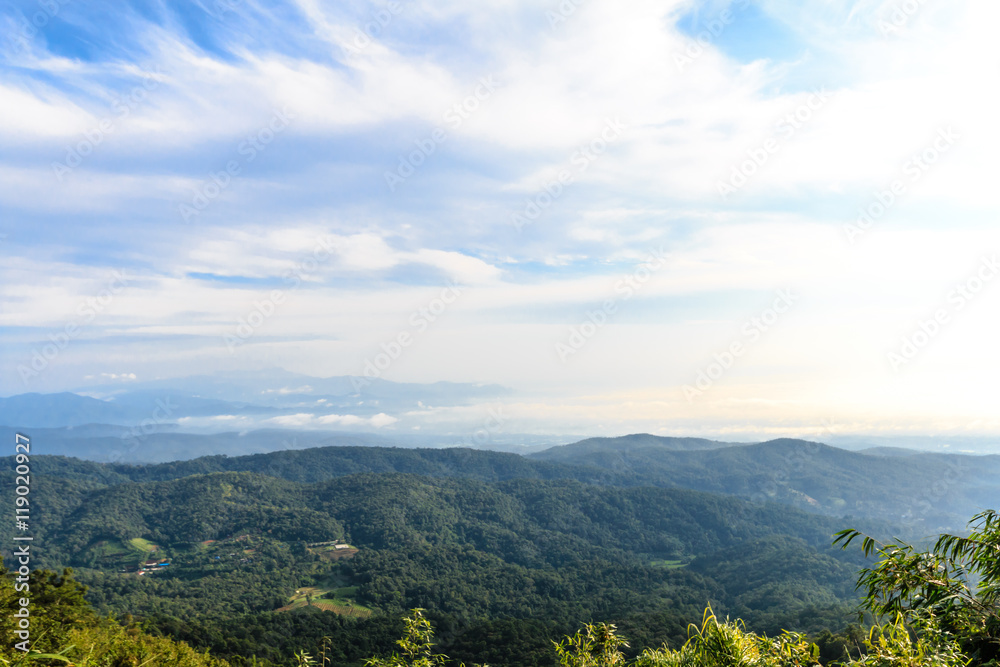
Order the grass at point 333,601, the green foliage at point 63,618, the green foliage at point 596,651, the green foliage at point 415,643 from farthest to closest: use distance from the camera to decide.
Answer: the grass at point 333,601, the green foliage at point 63,618, the green foliage at point 415,643, the green foliage at point 596,651

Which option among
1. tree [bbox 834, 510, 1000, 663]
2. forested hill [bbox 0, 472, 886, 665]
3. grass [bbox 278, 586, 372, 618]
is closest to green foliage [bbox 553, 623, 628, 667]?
tree [bbox 834, 510, 1000, 663]

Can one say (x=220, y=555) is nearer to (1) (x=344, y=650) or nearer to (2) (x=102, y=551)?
(2) (x=102, y=551)

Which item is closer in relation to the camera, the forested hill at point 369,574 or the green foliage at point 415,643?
the green foliage at point 415,643

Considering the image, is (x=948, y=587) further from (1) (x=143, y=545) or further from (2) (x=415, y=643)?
(1) (x=143, y=545)

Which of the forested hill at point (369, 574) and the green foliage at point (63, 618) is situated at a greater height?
the green foliage at point (63, 618)

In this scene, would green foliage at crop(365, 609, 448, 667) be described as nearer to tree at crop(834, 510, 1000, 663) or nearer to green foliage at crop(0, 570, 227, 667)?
tree at crop(834, 510, 1000, 663)

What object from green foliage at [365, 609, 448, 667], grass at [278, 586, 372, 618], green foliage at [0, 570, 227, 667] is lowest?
grass at [278, 586, 372, 618]

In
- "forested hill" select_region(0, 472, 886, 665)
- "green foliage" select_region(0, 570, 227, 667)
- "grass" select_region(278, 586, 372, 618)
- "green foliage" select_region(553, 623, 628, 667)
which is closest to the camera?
"green foliage" select_region(553, 623, 628, 667)

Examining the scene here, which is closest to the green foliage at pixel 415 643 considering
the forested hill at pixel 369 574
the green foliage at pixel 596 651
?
the green foliage at pixel 596 651

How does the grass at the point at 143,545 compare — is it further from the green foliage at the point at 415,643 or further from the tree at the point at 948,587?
the tree at the point at 948,587

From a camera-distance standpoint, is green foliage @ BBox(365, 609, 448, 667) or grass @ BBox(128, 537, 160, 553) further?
grass @ BBox(128, 537, 160, 553)

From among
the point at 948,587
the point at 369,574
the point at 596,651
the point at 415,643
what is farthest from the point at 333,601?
the point at 948,587

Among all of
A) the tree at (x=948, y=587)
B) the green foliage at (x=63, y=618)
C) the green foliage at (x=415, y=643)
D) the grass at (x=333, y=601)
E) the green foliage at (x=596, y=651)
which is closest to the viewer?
the tree at (x=948, y=587)

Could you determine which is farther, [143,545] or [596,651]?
[143,545]
